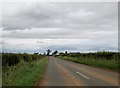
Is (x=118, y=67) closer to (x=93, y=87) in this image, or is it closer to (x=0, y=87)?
(x=93, y=87)

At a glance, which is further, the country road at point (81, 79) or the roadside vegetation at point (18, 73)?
the country road at point (81, 79)

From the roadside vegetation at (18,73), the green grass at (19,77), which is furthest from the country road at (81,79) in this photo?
the roadside vegetation at (18,73)

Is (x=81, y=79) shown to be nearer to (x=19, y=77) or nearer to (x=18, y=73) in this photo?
(x=19, y=77)

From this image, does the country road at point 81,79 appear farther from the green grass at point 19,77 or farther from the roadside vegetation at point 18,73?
the roadside vegetation at point 18,73

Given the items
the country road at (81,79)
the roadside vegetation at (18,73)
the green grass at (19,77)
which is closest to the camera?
the green grass at (19,77)

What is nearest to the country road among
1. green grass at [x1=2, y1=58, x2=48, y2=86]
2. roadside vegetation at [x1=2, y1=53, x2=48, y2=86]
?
green grass at [x1=2, y1=58, x2=48, y2=86]

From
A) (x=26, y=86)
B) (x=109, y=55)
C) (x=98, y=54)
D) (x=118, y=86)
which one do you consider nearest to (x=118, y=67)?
(x=118, y=86)

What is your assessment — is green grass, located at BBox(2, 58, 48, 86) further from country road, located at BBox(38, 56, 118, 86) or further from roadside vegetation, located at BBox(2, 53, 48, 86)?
country road, located at BBox(38, 56, 118, 86)

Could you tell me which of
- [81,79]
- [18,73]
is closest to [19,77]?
[18,73]

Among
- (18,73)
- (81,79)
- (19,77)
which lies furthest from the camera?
(18,73)

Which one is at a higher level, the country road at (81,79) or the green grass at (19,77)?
the green grass at (19,77)

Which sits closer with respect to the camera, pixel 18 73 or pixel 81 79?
pixel 81 79

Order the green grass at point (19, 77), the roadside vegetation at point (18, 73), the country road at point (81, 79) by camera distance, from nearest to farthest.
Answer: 1. the green grass at point (19, 77)
2. the roadside vegetation at point (18, 73)
3. the country road at point (81, 79)

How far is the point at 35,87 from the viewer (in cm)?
1438
